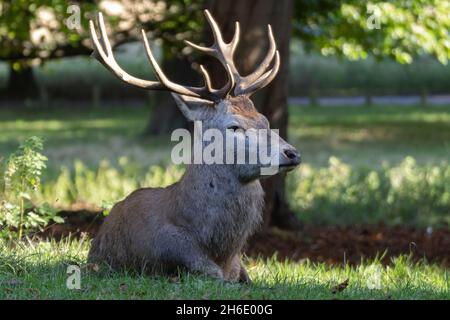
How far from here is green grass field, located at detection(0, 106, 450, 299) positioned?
605cm

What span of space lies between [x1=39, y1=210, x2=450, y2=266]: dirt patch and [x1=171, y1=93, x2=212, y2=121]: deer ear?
285 cm

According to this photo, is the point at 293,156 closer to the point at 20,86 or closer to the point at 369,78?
the point at 20,86

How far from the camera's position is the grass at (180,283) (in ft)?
19.0

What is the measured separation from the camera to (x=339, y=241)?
1112cm

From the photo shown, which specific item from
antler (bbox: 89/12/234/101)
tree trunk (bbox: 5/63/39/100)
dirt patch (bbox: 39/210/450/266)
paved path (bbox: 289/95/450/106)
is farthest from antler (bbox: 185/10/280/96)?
tree trunk (bbox: 5/63/39/100)

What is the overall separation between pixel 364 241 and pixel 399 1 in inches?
181

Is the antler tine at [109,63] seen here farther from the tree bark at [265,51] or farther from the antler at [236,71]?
the tree bark at [265,51]

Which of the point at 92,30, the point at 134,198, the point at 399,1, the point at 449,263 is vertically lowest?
the point at 449,263

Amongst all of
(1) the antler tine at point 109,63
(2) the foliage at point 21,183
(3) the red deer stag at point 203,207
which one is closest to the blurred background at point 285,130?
(2) the foliage at point 21,183

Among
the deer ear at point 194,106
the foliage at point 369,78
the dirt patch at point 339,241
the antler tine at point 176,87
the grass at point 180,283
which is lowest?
the dirt patch at point 339,241

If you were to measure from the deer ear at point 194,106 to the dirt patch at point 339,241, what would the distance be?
9.37 ft

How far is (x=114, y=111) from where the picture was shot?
34219 millimetres

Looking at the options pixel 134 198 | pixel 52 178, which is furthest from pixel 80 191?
pixel 134 198

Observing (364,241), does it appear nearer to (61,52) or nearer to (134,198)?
(134,198)
